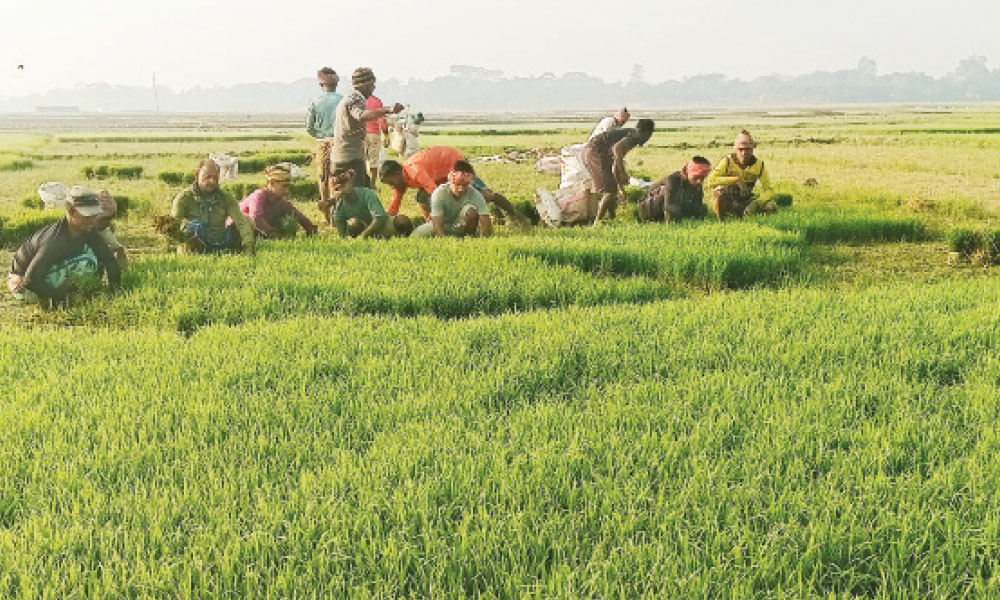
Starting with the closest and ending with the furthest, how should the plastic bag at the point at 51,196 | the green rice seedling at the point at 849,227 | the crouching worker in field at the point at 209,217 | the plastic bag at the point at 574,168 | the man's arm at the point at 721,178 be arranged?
the crouching worker in field at the point at 209,217, the green rice seedling at the point at 849,227, the man's arm at the point at 721,178, the plastic bag at the point at 574,168, the plastic bag at the point at 51,196

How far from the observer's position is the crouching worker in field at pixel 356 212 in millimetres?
7445

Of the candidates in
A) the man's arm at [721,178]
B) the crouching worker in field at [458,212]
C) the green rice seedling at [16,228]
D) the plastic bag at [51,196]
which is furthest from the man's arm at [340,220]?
the plastic bag at [51,196]

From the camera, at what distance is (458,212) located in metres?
7.48

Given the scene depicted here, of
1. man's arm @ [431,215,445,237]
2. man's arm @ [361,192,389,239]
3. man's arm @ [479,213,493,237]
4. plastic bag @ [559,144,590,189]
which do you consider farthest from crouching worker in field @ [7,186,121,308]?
plastic bag @ [559,144,590,189]

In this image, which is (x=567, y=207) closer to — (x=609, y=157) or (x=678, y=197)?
(x=609, y=157)

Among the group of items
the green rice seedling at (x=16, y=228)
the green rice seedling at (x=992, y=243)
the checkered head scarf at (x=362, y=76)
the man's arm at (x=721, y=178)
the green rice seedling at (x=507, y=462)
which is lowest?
the green rice seedling at (x=507, y=462)

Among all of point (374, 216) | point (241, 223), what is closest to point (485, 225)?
point (374, 216)

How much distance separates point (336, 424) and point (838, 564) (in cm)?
183

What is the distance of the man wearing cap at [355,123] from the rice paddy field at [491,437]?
2.08 m

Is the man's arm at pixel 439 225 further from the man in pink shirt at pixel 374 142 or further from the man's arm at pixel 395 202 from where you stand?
the man in pink shirt at pixel 374 142

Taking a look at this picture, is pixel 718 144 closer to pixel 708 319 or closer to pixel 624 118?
pixel 624 118

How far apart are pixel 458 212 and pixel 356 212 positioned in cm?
100

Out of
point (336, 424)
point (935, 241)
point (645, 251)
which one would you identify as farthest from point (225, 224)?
point (935, 241)

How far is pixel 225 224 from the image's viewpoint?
6.88 meters
